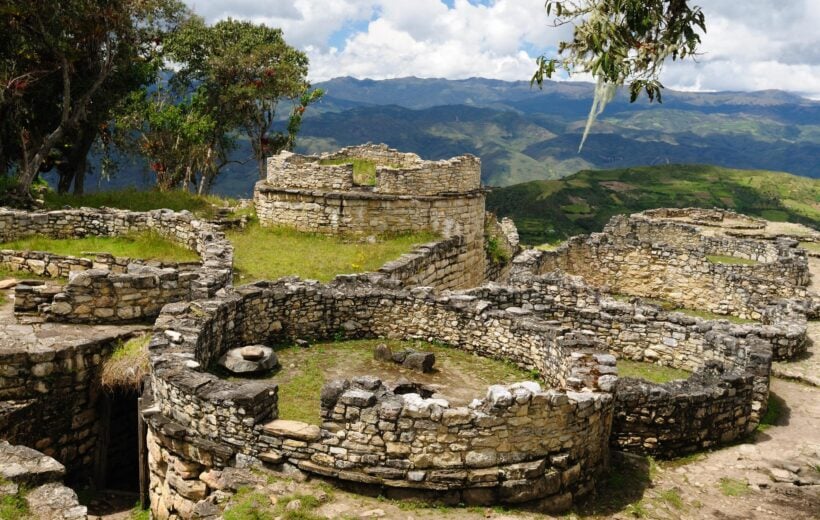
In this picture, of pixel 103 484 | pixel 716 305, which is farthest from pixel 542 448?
pixel 716 305

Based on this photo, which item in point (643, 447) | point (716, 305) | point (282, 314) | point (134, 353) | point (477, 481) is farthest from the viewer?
point (716, 305)

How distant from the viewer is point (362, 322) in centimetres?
1442

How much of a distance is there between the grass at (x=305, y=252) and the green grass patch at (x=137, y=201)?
3376 mm

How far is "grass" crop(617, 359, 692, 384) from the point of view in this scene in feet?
44.3

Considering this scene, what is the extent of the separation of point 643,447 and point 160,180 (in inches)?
1337

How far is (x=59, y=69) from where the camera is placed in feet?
89.9

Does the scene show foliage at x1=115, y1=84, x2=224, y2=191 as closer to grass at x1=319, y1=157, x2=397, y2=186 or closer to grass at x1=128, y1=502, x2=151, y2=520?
grass at x1=319, y1=157, x2=397, y2=186

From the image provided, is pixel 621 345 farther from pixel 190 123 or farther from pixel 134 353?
pixel 190 123

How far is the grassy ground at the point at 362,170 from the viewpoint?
25.1m

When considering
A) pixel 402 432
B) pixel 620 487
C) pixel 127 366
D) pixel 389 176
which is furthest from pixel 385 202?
pixel 402 432

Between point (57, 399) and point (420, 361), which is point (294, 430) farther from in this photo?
point (57, 399)

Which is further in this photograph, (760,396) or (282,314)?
(282,314)

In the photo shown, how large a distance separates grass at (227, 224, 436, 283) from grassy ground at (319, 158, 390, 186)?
2.76 meters

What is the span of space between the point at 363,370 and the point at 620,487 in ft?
16.0
